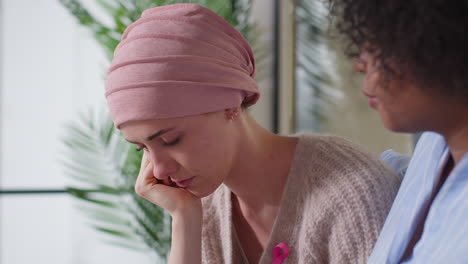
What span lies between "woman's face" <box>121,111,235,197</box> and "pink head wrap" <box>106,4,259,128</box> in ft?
0.08

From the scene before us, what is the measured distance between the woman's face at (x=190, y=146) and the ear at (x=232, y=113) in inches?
→ 0.5

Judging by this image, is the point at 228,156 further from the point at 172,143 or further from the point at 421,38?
the point at 421,38

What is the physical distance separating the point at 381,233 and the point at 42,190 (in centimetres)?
250

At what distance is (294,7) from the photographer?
8.85 feet

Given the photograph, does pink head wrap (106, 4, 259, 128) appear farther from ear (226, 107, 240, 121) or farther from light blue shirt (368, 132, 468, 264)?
light blue shirt (368, 132, 468, 264)

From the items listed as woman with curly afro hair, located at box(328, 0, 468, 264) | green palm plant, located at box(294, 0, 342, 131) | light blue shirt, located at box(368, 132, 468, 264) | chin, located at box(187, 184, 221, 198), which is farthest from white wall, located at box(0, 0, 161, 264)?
woman with curly afro hair, located at box(328, 0, 468, 264)

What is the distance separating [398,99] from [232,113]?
49cm

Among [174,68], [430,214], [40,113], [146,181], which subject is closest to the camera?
[430,214]

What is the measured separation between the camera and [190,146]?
1.13m

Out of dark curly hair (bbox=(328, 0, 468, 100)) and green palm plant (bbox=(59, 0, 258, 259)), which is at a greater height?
dark curly hair (bbox=(328, 0, 468, 100))

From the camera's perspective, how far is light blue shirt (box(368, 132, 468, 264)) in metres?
0.75

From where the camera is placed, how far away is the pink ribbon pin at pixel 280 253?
124 cm

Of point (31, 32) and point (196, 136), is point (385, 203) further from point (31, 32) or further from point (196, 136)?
point (31, 32)

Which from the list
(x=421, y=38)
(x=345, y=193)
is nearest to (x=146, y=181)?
(x=345, y=193)
